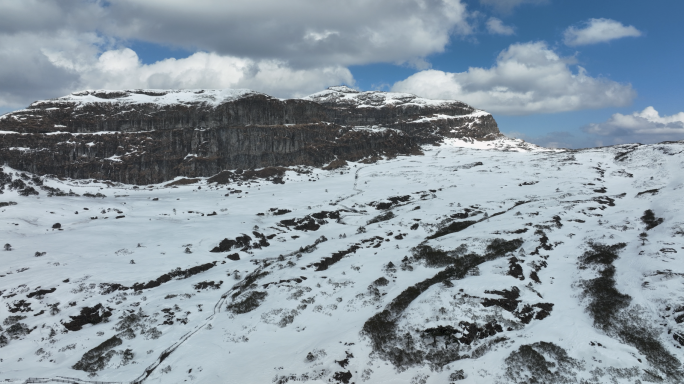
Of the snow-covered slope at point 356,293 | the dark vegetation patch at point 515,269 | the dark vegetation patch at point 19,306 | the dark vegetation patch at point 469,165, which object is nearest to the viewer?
the snow-covered slope at point 356,293

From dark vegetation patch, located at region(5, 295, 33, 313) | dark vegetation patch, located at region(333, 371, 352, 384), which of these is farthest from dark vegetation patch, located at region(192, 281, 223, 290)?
dark vegetation patch, located at region(333, 371, 352, 384)

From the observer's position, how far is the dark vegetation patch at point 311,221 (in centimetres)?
5612

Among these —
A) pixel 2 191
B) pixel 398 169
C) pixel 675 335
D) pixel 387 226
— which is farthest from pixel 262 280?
pixel 398 169

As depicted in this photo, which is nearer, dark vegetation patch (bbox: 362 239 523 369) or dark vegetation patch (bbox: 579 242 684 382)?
dark vegetation patch (bbox: 579 242 684 382)

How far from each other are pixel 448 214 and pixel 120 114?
12115cm

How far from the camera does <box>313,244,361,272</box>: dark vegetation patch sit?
121ft

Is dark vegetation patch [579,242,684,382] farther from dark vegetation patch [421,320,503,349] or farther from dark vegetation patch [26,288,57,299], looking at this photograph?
dark vegetation patch [26,288,57,299]

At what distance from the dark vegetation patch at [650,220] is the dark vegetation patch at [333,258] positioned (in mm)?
32586

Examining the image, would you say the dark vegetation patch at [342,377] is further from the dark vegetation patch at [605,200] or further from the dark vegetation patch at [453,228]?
the dark vegetation patch at [605,200]

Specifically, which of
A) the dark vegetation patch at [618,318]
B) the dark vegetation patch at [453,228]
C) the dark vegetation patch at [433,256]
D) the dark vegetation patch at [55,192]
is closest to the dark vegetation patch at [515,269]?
the dark vegetation patch at [618,318]

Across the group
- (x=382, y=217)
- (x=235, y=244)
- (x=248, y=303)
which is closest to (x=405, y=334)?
(x=248, y=303)

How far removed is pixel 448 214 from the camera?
53.3 meters

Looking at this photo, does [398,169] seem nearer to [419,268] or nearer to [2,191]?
[419,268]

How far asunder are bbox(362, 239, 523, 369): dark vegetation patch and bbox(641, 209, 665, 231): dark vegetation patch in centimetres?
1825
